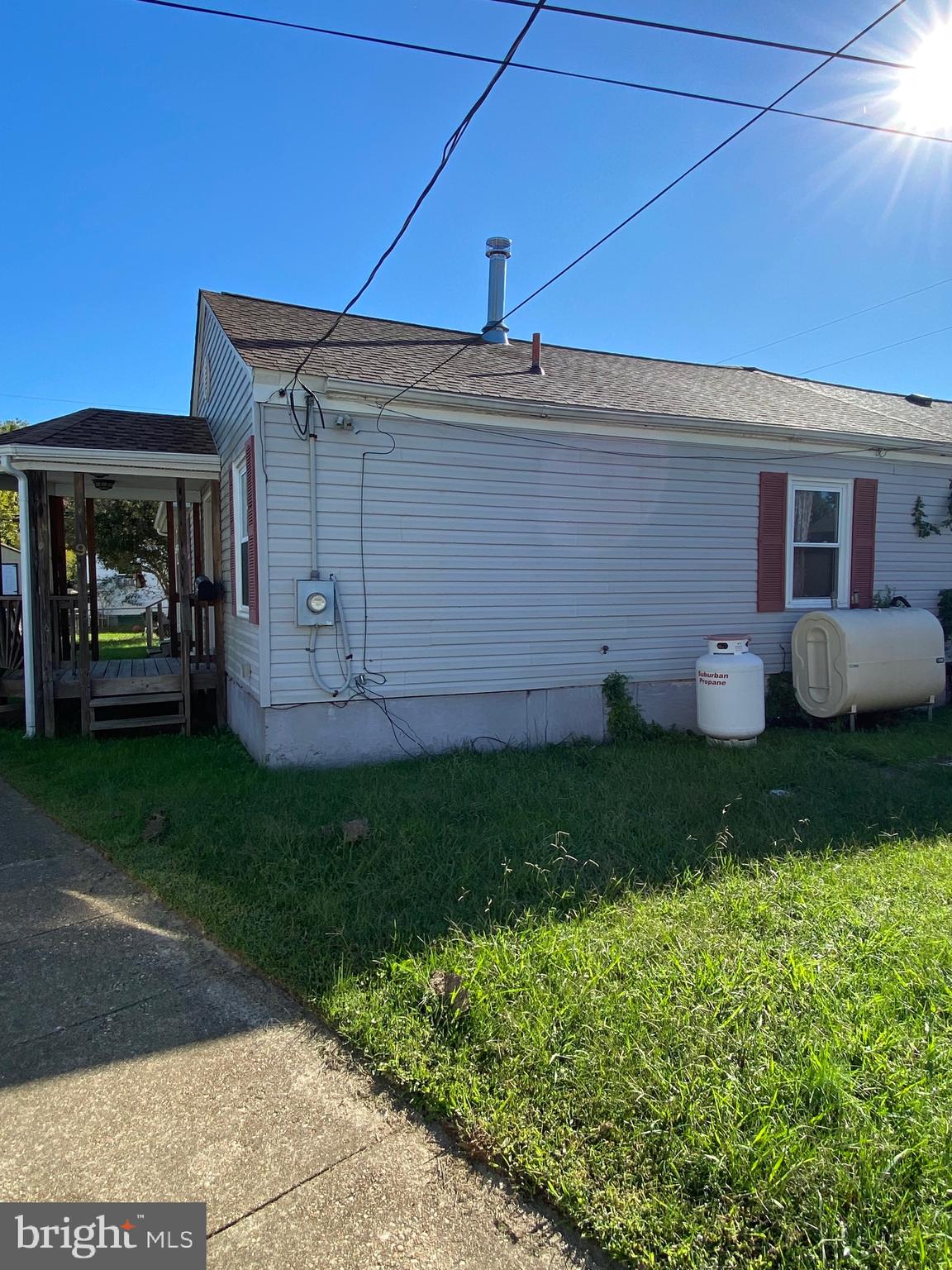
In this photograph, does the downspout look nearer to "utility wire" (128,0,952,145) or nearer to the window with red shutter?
the window with red shutter

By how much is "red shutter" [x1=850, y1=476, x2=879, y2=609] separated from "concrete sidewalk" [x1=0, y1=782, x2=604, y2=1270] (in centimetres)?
805

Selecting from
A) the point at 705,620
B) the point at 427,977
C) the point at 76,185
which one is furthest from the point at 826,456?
the point at 76,185

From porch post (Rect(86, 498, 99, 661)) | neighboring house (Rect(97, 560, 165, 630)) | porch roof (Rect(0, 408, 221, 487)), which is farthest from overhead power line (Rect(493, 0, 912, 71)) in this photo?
neighboring house (Rect(97, 560, 165, 630))

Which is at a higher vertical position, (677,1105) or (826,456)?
(826,456)

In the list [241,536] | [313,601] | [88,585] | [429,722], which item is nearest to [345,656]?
[313,601]

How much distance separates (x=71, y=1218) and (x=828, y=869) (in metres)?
3.57

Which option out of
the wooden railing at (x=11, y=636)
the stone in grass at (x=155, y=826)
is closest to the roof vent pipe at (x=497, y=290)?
the wooden railing at (x=11, y=636)

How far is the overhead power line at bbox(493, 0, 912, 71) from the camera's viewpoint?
3605 mm

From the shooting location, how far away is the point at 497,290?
32.2 feet

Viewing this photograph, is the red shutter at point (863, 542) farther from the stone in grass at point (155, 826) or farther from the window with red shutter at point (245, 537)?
the stone in grass at point (155, 826)

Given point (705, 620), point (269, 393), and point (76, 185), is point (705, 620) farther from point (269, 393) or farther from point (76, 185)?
point (76, 185)

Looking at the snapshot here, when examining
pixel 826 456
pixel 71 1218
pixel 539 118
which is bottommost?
pixel 71 1218

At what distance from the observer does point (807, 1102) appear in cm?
221

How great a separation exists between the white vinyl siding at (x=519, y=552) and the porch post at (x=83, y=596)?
2566mm
